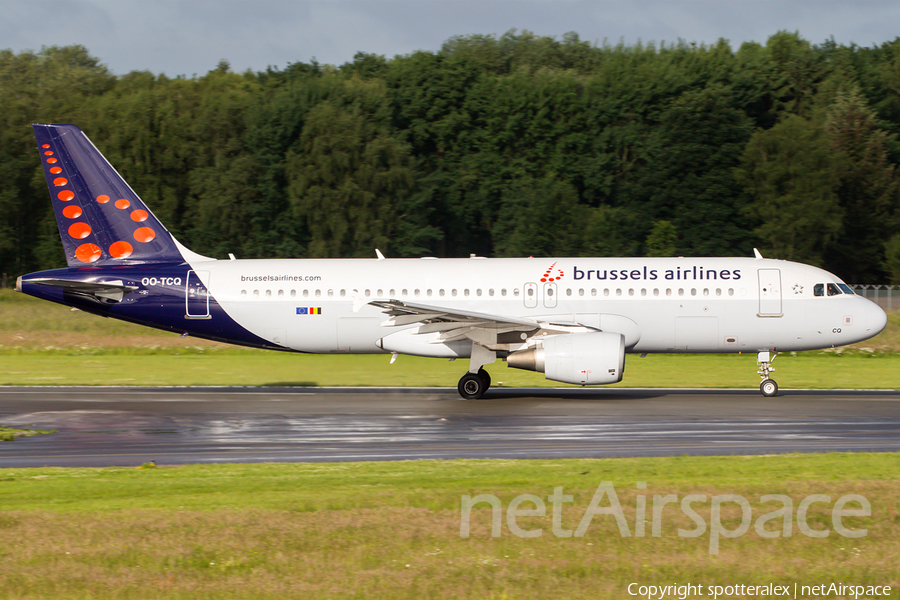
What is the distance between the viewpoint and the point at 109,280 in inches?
963

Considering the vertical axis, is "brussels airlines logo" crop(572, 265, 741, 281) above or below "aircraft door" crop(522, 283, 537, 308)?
above

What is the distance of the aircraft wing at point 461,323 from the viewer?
22.0 meters

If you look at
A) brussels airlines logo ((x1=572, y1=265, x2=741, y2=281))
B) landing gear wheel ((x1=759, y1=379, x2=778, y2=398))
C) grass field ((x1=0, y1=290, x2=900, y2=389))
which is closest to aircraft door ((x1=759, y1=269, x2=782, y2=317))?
brussels airlines logo ((x1=572, y1=265, x2=741, y2=281))

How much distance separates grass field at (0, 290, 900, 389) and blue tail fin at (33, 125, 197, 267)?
4.00 metres

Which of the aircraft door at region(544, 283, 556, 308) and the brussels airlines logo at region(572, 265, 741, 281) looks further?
the brussels airlines logo at region(572, 265, 741, 281)

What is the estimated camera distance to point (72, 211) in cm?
2547

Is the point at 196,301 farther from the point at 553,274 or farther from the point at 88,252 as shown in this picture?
the point at 553,274

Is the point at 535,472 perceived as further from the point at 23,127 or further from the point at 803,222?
the point at 23,127

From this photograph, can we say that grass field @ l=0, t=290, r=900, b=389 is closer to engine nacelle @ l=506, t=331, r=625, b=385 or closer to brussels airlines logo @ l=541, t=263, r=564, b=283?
brussels airlines logo @ l=541, t=263, r=564, b=283

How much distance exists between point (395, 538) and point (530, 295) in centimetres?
1505

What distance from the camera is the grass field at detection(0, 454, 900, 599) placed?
822 centimetres

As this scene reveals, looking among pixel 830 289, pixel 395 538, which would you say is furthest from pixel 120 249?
pixel 830 289

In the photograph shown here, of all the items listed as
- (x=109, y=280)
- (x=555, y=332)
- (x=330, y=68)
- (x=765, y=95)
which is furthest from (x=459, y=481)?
(x=330, y=68)

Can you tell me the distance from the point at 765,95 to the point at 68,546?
228 ft
